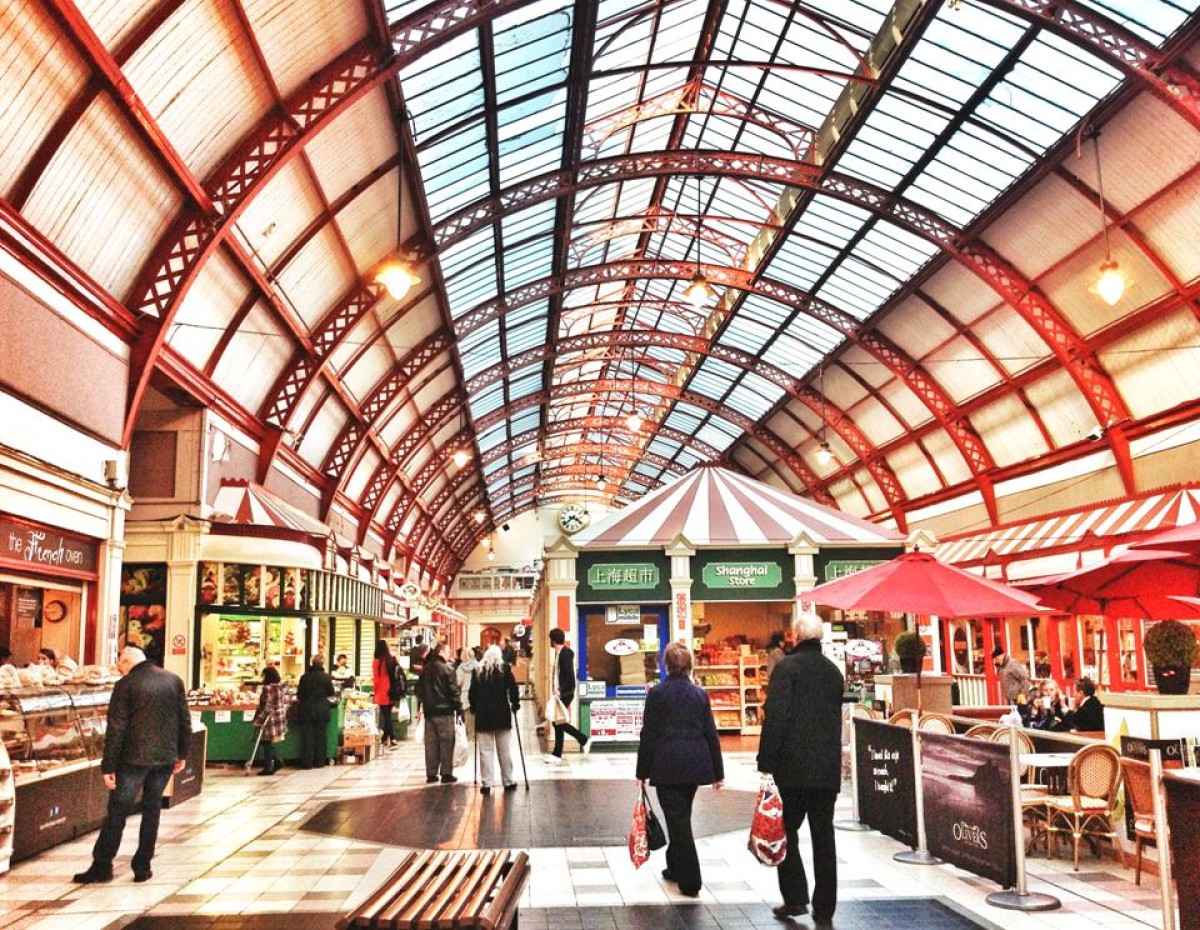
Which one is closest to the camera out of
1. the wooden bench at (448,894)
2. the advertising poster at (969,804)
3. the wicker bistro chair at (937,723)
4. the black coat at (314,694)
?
the wooden bench at (448,894)

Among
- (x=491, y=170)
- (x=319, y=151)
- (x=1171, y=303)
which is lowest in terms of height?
(x=1171, y=303)

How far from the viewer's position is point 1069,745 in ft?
28.6

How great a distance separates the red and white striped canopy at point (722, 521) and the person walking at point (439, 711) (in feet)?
14.8

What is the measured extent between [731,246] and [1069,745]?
59.8ft

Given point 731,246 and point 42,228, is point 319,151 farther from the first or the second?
point 731,246

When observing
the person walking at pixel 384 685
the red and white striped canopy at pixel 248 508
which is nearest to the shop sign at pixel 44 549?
the red and white striped canopy at pixel 248 508

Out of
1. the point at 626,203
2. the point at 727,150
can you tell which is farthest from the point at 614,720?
the point at 626,203

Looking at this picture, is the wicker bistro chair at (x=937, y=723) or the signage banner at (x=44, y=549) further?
the signage banner at (x=44, y=549)

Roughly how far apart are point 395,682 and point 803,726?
1315 cm

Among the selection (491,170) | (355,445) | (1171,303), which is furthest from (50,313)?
(1171,303)

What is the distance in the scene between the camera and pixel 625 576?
54.4 ft

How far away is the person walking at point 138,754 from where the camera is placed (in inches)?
275

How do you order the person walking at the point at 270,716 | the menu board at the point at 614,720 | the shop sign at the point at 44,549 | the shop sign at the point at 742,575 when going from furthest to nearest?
the shop sign at the point at 742,575, the menu board at the point at 614,720, the person walking at the point at 270,716, the shop sign at the point at 44,549

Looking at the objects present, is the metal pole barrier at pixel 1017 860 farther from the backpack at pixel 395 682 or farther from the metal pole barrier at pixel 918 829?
the backpack at pixel 395 682
